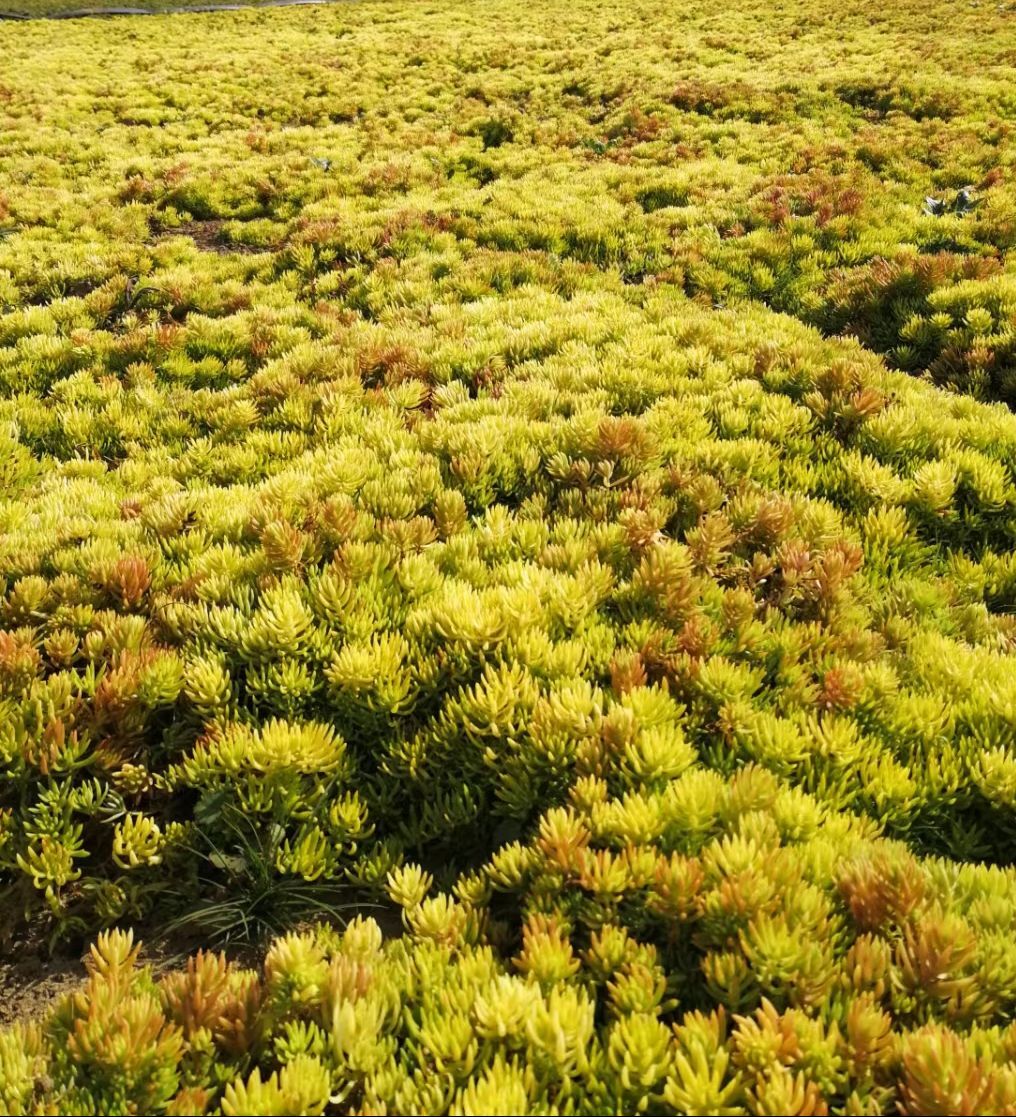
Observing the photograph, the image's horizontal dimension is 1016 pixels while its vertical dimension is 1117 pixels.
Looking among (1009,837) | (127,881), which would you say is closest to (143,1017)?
(127,881)

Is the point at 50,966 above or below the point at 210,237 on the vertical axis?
below

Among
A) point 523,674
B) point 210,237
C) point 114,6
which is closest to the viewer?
point 523,674

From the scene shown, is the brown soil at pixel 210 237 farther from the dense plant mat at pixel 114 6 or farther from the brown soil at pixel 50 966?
the dense plant mat at pixel 114 6

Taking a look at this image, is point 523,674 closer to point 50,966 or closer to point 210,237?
point 50,966

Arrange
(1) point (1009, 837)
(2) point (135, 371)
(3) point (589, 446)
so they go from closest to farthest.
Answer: (1) point (1009, 837) → (3) point (589, 446) → (2) point (135, 371)

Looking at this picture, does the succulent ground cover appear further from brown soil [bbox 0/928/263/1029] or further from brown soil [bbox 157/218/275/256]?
brown soil [bbox 157/218/275/256]

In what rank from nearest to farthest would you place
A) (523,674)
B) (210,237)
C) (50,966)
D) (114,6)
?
(50,966) → (523,674) → (210,237) → (114,6)

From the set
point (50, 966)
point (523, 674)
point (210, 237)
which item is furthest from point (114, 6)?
point (50, 966)

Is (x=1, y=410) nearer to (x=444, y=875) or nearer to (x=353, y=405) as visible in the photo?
(x=353, y=405)
